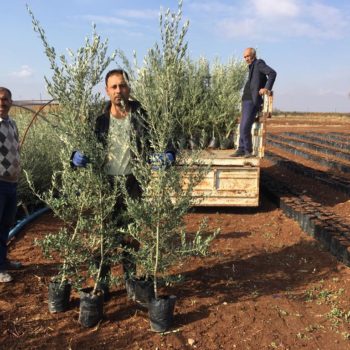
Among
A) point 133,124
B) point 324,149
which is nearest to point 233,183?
point 133,124

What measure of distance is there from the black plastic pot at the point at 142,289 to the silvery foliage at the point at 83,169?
0.28 metres

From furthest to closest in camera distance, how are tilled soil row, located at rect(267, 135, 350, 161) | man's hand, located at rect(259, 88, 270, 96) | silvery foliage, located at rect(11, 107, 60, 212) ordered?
tilled soil row, located at rect(267, 135, 350, 161) → silvery foliage, located at rect(11, 107, 60, 212) → man's hand, located at rect(259, 88, 270, 96)

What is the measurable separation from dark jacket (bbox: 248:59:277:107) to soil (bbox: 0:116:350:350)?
231cm

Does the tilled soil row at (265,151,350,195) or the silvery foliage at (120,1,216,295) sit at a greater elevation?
the silvery foliage at (120,1,216,295)

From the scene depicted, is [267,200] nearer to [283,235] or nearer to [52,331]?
[283,235]

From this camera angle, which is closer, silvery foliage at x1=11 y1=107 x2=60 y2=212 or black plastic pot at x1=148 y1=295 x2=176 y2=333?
black plastic pot at x1=148 y1=295 x2=176 y2=333

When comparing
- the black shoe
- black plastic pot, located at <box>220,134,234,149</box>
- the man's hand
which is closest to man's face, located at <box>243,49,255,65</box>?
the man's hand

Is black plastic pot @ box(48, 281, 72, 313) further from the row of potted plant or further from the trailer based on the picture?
the trailer

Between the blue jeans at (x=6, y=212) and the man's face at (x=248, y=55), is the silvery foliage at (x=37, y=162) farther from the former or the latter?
the man's face at (x=248, y=55)

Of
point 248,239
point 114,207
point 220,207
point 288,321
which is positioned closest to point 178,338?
point 288,321

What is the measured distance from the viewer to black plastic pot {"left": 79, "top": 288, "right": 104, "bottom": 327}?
3.16 meters

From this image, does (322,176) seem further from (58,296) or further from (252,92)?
(58,296)

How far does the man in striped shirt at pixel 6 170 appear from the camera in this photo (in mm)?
3801

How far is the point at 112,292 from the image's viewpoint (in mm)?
3732
